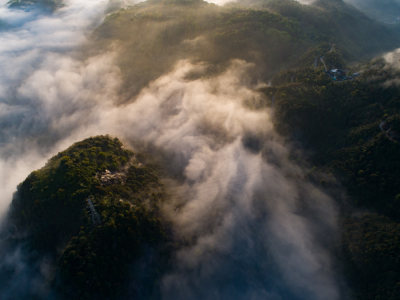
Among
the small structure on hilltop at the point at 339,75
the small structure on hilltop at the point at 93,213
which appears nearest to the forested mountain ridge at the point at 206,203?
the small structure on hilltop at the point at 93,213

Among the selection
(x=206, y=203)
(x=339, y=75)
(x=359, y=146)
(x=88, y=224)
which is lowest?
(x=206, y=203)

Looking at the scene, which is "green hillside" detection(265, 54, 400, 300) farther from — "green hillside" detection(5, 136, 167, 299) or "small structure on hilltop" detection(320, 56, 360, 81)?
"green hillside" detection(5, 136, 167, 299)

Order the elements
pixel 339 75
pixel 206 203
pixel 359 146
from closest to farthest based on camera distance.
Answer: pixel 359 146 → pixel 206 203 → pixel 339 75

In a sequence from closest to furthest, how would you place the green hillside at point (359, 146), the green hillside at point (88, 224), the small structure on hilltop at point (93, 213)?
the green hillside at point (88, 224) → the small structure on hilltop at point (93, 213) → the green hillside at point (359, 146)

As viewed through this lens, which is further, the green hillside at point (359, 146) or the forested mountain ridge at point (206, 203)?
the green hillside at point (359, 146)

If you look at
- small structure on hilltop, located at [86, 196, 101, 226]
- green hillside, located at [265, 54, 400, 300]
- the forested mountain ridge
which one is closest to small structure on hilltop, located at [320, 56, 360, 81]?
the forested mountain ridge

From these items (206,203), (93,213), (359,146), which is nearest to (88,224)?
(93,213)

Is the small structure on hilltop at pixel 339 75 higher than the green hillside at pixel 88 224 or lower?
higher

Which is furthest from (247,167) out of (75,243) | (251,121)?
(75,243)

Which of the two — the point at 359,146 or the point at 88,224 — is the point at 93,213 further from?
the point at 359,146

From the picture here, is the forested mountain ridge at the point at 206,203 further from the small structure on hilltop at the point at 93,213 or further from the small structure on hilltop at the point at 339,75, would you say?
the small structure on hilltop at the point at 339,75

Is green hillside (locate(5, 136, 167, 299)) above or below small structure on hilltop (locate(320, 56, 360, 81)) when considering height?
below

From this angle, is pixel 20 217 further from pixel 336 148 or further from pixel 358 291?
pixel 336 148
